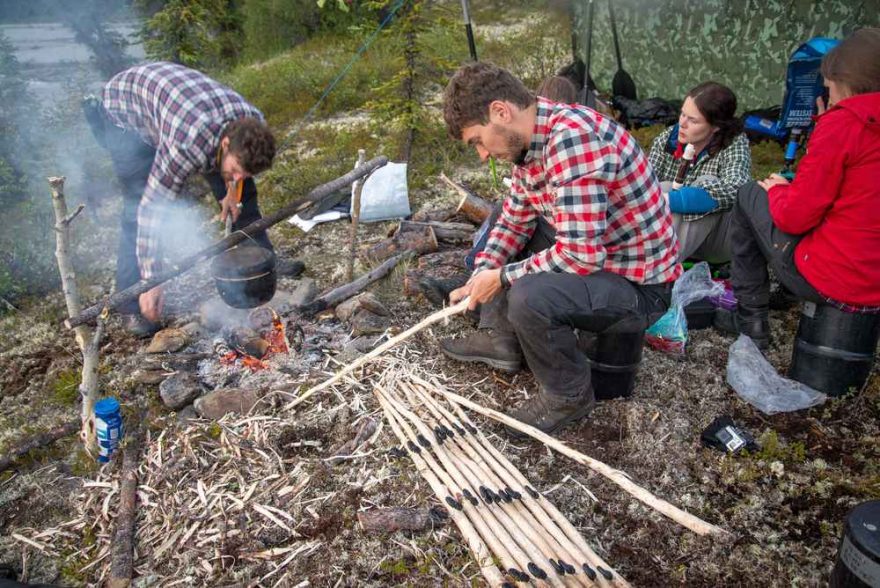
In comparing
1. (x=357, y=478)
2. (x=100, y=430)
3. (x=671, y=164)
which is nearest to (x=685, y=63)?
(x=671, y=164)

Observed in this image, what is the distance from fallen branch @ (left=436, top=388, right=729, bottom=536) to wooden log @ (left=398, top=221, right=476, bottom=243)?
2.28 m

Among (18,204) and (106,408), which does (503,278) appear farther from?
(18,204)

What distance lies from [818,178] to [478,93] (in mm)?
1910

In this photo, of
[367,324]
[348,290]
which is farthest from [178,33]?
[367,324]

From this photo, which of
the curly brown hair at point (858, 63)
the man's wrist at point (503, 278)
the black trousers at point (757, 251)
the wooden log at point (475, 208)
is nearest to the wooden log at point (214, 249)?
the wooden log at point (475, 208)

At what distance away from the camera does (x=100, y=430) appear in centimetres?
344

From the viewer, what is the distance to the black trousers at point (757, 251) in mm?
3545

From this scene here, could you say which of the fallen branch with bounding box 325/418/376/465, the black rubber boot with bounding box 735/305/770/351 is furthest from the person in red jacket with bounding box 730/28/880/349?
the fallen branch with bounding box 325/418/376/465

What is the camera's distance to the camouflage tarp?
22.5 feet

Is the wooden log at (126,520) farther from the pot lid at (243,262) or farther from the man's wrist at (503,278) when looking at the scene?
the man's wrist at (503,278)

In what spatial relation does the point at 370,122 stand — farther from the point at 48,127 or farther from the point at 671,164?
the point at 671,164

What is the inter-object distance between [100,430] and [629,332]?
308cm

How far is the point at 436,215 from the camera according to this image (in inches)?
244

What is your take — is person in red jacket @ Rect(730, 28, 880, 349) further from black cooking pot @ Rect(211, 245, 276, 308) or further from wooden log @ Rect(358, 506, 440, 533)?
black cooking pot @ Rect(211, 245, 276, 308)
